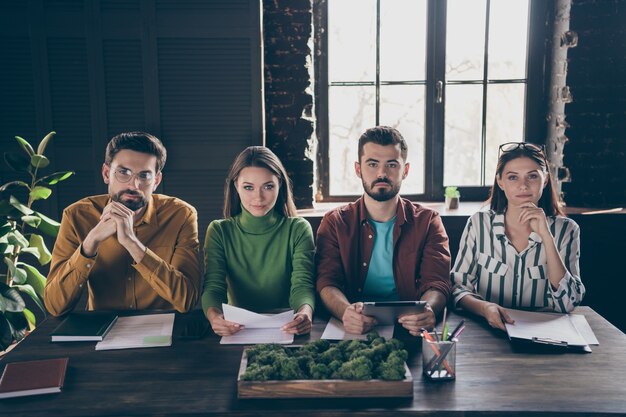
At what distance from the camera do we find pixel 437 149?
3.54 metres

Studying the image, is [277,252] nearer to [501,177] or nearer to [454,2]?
[501,177]

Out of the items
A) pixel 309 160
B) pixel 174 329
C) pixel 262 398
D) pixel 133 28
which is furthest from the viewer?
pixel 309 160

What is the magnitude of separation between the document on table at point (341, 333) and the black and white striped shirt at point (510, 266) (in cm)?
41

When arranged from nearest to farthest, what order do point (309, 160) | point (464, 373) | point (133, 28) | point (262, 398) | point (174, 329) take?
1. point (262, 398)
2. point (464, 373)
3. point (174, 329)
4. point (133, 28)
5. point (309, 160)

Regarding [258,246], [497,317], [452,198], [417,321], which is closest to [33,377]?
[258,246]

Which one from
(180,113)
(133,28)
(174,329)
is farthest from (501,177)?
(133,28)

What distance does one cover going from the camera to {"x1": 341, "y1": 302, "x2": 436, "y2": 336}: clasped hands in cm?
171

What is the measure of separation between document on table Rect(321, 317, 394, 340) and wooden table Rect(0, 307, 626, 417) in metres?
0.06

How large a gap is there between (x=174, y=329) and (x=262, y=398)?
1.76 ft

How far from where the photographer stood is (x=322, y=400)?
4.33ft

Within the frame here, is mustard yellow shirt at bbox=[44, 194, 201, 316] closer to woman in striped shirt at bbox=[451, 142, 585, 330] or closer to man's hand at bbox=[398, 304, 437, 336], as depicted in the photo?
man's hand at bbox=[398, 304, 437, 336]

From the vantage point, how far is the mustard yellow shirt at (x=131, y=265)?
195cm

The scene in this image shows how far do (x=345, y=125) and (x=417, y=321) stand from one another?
2.05 m

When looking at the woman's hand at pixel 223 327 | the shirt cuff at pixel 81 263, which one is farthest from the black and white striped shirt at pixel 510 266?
the shirt cuff at pixel 81 263
